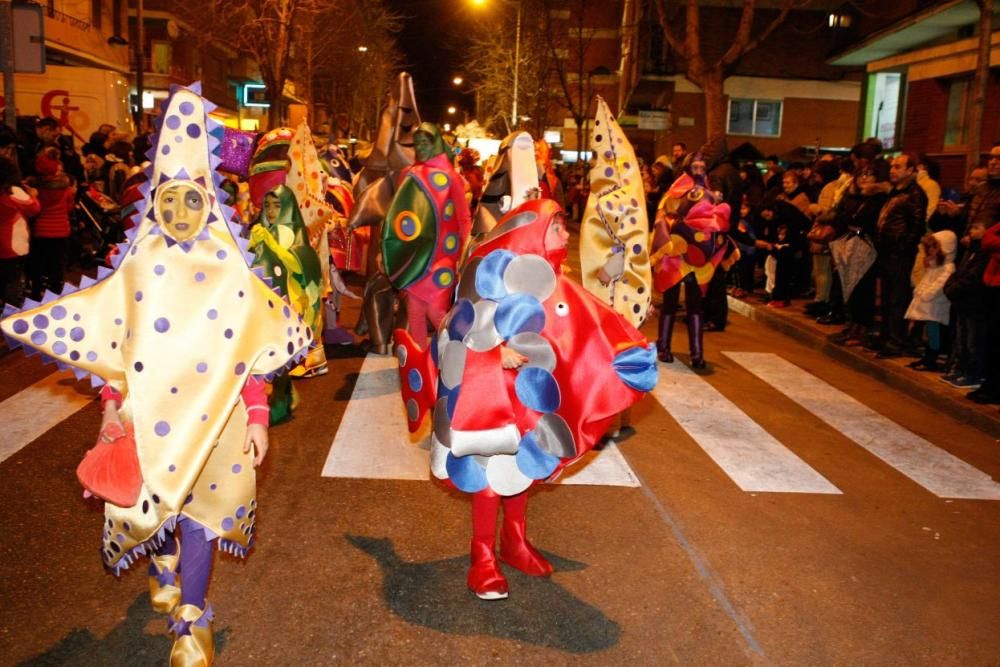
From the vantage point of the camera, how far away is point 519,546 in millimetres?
4809

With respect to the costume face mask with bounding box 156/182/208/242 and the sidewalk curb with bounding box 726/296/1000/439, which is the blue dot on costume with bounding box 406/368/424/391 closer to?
the costume face mask with bounding box 156/182/208/242

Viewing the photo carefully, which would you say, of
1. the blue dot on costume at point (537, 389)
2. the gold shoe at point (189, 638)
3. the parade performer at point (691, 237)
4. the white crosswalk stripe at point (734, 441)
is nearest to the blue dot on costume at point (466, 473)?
the blue dot on costume at point (537, 389)

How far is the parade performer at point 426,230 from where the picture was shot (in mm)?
8727

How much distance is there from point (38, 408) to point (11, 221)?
3090 millimetres

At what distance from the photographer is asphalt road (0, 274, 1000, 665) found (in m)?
4.13

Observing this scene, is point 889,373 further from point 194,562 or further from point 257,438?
point 194,562

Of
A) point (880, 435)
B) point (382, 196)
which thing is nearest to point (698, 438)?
point (880, 435)

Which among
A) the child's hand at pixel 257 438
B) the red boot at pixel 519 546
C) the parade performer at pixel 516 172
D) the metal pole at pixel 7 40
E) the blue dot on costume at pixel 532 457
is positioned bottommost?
the red boot at pixel 519 546

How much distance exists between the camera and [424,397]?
179 inches

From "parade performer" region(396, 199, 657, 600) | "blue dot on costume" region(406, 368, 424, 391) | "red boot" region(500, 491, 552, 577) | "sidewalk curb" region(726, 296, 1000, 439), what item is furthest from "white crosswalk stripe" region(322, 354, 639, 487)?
"sidewalk curb" region(726, 296, 1000, 439)

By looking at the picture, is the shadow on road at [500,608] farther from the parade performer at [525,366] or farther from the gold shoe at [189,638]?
the gold shoe at [189,638]

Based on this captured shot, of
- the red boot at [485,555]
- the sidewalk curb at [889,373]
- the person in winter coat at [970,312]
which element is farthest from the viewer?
the person in winter coat at [970,312]

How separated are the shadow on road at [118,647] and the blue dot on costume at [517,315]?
1.74 meters

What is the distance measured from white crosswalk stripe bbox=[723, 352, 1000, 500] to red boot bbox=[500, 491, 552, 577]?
3164 mm
